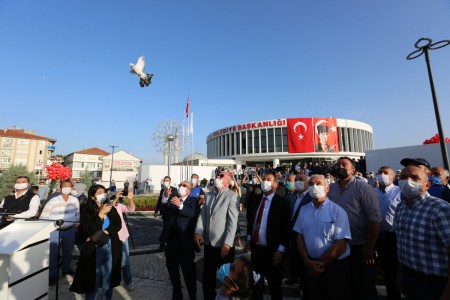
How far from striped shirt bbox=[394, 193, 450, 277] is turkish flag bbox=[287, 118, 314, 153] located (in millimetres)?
47341

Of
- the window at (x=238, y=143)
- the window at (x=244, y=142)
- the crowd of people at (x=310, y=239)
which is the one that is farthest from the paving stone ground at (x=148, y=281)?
the window at (x=238, y=143)

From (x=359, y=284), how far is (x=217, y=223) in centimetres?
206

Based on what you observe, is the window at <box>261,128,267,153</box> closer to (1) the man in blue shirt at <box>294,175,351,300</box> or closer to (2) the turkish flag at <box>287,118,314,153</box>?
(2) the turkish flag at <box>287,118,314,153</box>

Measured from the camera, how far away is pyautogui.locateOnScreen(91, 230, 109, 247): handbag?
319 cm

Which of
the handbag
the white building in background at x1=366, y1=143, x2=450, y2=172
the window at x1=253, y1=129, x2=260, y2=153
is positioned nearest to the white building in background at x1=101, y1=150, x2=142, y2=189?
the window at x1=253, y1=129, x2=260, y2=153

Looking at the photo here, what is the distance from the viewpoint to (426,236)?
2143mm

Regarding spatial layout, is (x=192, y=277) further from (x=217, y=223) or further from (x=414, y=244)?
→ (x=414, y=244)

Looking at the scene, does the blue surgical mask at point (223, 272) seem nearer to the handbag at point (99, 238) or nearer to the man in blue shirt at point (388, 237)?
the handbag at point (99, 238)

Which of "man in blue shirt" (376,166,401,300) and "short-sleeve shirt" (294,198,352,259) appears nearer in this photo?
"short-sleeve shirt" (294,198,352,259)

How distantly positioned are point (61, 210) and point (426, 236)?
6016 millimetres

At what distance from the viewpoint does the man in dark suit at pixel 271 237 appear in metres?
3.29

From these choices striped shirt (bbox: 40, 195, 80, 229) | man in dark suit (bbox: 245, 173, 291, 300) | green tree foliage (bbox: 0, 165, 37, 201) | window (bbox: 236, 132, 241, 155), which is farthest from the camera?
window (bbox: 236, 132, 241, 155)

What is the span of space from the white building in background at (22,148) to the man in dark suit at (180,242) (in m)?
72.0

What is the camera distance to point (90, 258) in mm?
3426
